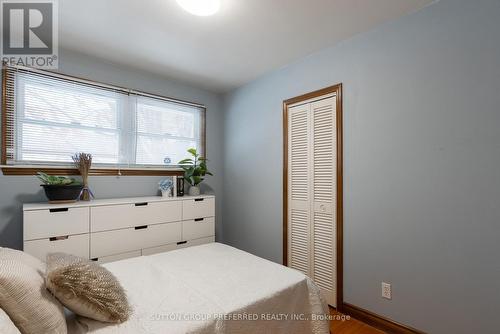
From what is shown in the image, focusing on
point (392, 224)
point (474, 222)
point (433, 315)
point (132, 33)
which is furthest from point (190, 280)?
point (132, 33)

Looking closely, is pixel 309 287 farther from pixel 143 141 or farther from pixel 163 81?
pixel 163 81

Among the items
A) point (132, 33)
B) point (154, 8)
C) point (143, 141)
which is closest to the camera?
point (154, 8)

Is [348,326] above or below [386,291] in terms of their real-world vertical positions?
below

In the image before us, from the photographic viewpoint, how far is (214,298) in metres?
1.31

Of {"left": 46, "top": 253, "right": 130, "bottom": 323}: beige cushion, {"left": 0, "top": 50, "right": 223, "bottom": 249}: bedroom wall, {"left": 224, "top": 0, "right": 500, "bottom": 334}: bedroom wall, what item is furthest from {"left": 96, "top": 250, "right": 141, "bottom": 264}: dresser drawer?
{"left": 224, "top": 0, "right": 500, "bottom": 334}: bedroom wall

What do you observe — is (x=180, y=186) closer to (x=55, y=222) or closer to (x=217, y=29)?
(x=55, y=222)

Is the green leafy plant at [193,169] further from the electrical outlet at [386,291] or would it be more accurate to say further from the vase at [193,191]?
the electrical outlet at [386,291]

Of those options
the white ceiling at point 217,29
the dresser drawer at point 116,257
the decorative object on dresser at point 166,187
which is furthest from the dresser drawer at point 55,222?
the white ceiling at point 217,29

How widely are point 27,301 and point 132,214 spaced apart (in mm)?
1505

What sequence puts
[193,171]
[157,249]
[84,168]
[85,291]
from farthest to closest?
[193,171], [157,249], [84,168], [85,291]

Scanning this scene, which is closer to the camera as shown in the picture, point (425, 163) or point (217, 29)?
point (425, 163)

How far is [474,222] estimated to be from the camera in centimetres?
159

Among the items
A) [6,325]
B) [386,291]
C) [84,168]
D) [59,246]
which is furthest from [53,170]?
[386,291]

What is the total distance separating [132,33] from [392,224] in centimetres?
269
